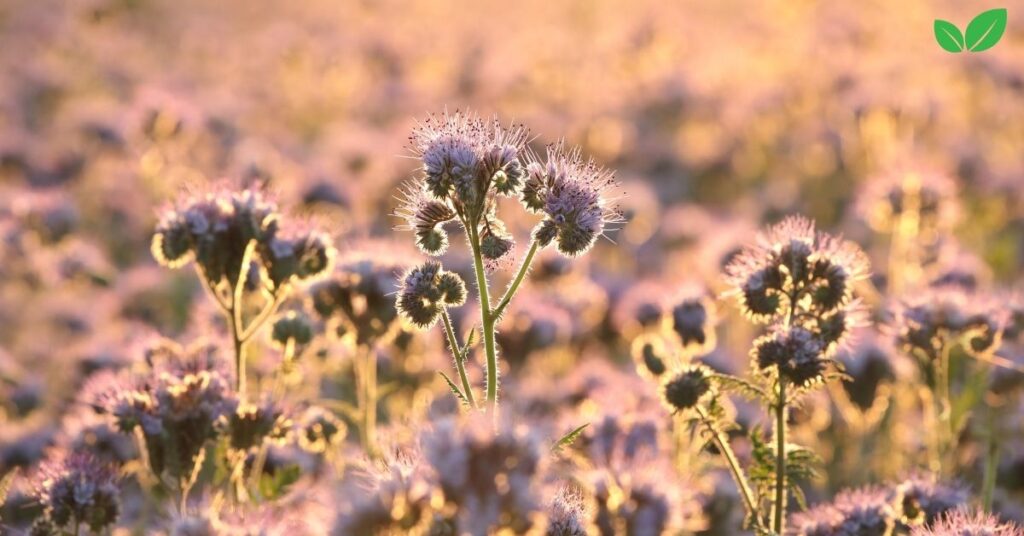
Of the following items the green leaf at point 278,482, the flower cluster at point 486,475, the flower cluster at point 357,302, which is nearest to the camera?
the flower cluster at point 486,475

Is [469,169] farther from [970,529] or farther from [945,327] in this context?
[945,327]

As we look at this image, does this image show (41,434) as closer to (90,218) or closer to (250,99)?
(90,218)

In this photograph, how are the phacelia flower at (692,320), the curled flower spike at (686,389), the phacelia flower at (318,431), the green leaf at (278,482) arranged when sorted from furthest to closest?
the phacelia flower at (692,320), the phacelia flower at (318,431), the green leaf at (278,482), the curled flower spike at (686,389)

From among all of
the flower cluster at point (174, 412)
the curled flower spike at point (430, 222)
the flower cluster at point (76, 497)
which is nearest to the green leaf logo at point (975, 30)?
the curled flower spike at point (430, 222)

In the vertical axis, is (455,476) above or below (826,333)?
below

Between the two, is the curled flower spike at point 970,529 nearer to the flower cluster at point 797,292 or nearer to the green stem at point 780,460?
the green stem at point 780,460

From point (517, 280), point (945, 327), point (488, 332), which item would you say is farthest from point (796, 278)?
point (945, 327)

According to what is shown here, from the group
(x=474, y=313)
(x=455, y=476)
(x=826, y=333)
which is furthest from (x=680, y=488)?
(x=474, y=313)
